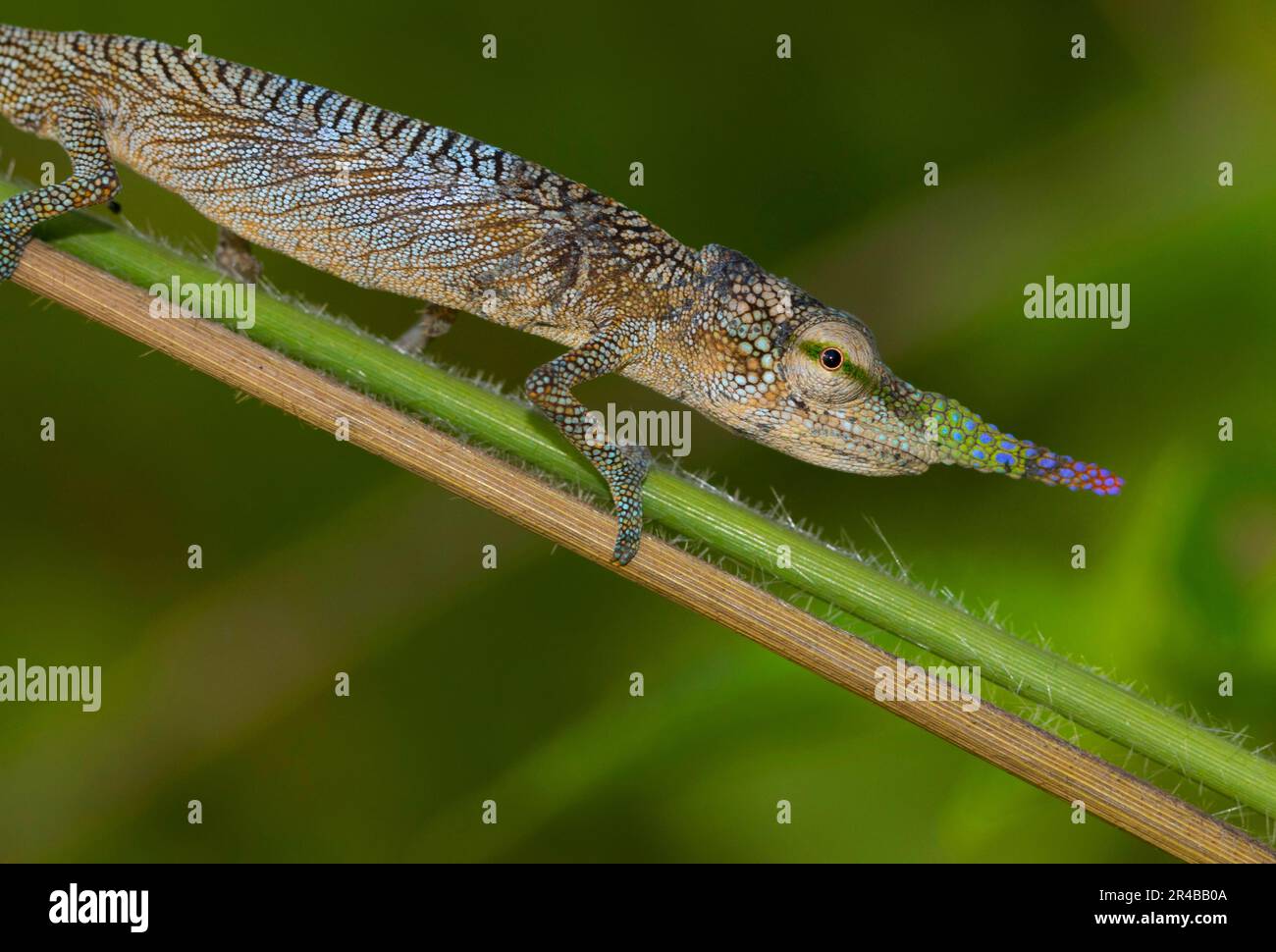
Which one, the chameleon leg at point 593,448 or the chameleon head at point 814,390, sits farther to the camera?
the chameleon head at point 814,390

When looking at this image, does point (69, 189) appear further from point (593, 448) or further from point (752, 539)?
point (752, 539)

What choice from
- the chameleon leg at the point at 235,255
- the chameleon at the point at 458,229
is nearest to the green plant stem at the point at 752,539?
the chameleon at the point at 458,229

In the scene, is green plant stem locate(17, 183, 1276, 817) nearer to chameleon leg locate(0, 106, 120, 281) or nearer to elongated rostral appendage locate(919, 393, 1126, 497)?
chameleon leg locate(0, 106, 120, 281)

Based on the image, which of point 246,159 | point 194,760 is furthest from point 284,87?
point 194,760

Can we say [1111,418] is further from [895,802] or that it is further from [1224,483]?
[895,802]

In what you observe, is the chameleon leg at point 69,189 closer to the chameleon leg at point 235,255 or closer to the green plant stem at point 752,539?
the green plant stem at point 752,539

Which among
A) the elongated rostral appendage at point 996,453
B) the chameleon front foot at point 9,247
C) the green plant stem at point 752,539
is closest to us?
the green plant stem at point 752,539

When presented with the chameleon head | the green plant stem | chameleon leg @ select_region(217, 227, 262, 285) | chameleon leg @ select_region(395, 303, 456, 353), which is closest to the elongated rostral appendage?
the chameleon head
